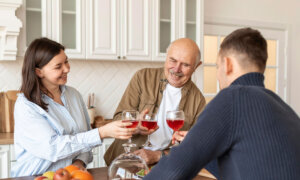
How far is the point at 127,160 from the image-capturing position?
136 cm

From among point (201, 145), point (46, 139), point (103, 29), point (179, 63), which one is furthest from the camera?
point (103, 29)

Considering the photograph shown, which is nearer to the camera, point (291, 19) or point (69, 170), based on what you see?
point (69, 170)

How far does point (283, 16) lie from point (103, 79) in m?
2.98

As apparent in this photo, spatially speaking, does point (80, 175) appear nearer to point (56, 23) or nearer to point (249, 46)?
point (249, 46)

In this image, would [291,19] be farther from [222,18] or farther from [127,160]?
[127,160]

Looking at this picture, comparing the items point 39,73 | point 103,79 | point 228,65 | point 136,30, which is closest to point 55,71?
point 39,73

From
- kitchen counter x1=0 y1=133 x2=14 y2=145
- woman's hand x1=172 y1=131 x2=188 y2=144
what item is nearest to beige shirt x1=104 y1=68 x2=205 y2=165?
woman's hand x1=172 y1=131 x2=188 y2=144

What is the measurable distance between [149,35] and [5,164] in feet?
6.36

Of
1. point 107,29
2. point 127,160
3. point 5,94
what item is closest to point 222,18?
point 107,29

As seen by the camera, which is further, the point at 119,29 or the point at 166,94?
the point at 119,29

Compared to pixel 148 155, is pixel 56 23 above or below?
above

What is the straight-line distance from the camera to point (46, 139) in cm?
174

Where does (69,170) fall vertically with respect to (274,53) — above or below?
below

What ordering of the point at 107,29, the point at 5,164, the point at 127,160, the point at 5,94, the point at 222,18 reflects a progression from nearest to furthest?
the point at 127,160 < the point at 5,164 < the point at 5,94 < the point at 107,29 < the point at 222,18
